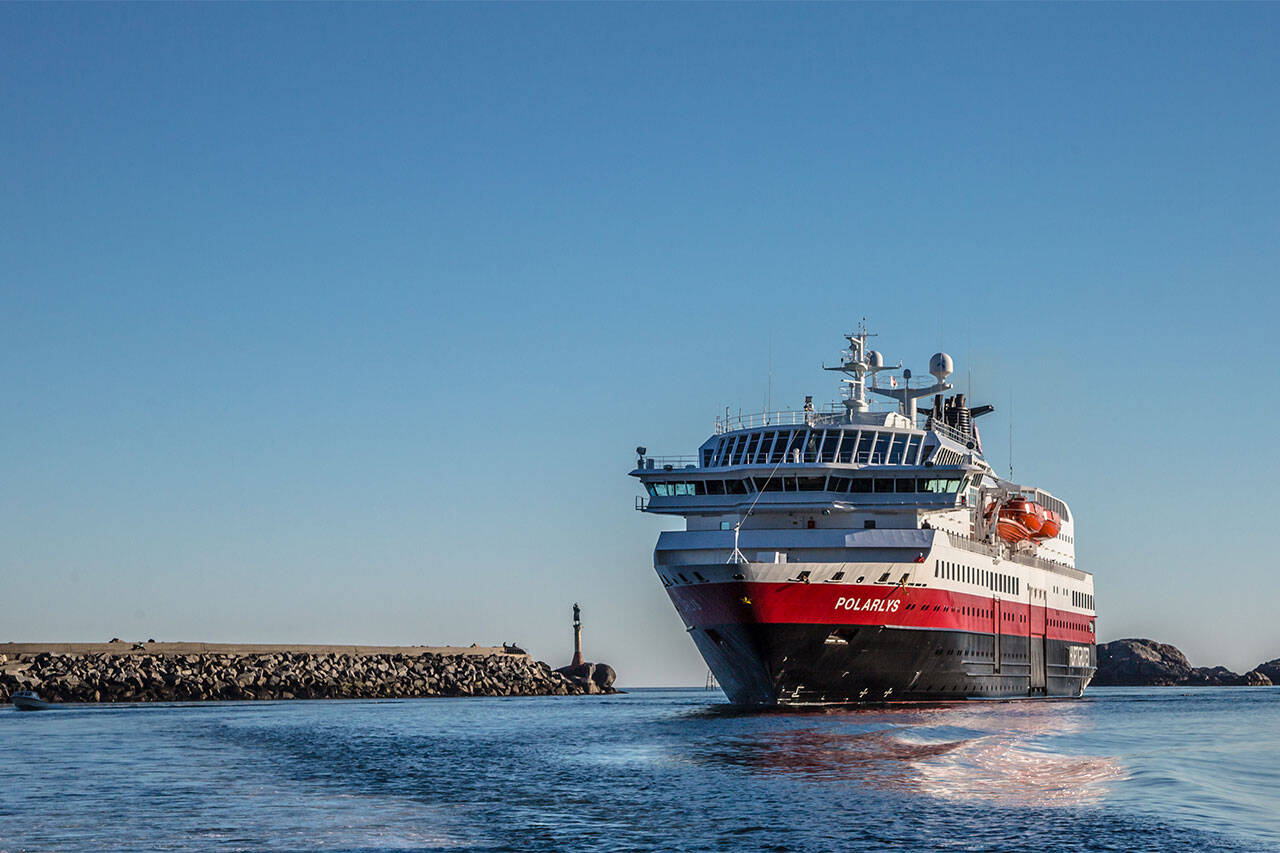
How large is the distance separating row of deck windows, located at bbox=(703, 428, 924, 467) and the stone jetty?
155ft

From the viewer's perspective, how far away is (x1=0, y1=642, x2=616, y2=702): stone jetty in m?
83.3

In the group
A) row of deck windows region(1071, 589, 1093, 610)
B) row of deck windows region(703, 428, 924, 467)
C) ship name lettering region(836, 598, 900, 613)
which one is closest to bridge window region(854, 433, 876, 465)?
row of deck windows region(703, 428, 924, 467)

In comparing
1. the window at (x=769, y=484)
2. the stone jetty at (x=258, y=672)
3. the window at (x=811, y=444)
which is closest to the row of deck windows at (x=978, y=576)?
the window at (x=811, y=444)

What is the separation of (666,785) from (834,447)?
2687 cm

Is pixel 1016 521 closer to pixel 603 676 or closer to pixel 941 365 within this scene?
pixel 941 365

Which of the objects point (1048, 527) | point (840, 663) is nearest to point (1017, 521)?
point (1048, 527)

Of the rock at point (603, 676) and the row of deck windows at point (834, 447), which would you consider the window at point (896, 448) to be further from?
the rock at point (603, 676)

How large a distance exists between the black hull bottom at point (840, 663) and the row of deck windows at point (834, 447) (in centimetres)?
707

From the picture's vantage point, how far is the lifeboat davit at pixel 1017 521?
64500 mm

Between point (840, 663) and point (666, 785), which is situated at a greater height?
point (840, 663)

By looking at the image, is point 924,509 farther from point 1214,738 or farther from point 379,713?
point 379,713

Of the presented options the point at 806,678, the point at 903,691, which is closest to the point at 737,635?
the point at 806,678

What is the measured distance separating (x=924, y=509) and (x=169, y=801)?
3318 centimetres

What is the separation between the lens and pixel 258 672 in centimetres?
9319
